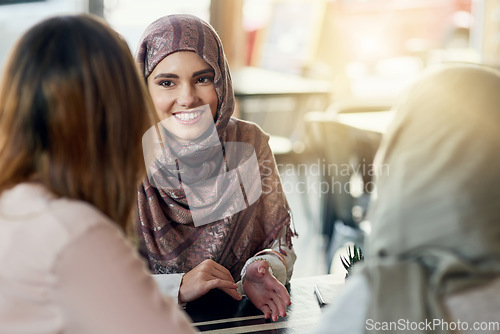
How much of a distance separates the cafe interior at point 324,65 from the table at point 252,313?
53 millimetres

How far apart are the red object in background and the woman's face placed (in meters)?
5.68

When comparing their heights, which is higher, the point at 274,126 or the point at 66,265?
the point at 66,265

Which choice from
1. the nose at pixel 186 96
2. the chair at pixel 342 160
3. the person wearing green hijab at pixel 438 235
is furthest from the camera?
the chair at pixel 342 160

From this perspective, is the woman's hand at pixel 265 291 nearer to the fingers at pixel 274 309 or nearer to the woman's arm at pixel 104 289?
the fingers at pixel 274 309

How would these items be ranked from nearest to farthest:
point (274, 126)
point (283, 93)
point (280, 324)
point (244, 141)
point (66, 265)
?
point (66, 265) → point (280, 324) → point (244, 141) → point (283, 93) → point (274, 126)

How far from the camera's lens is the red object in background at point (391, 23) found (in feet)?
23.3

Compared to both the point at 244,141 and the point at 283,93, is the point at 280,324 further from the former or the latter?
the point at 283,93

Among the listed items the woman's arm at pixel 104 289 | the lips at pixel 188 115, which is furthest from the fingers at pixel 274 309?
the lips at pixel 188 115

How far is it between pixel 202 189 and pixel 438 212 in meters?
0.92

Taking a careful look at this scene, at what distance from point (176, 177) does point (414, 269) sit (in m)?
0.92

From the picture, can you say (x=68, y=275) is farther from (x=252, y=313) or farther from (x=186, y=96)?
→ (x=186, y=96)

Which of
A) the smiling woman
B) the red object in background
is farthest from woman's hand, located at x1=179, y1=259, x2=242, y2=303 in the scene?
the red object in background

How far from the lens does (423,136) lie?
35.3 inches

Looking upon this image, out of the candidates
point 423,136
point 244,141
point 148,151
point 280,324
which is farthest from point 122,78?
point 244,141
